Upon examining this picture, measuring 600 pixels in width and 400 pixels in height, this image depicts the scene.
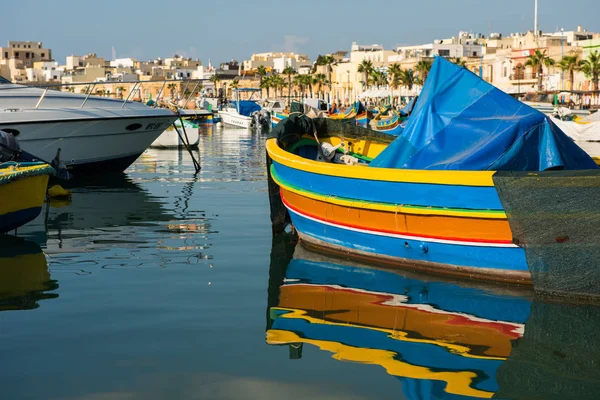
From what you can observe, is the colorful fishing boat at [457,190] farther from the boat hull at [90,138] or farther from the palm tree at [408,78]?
the palm tree at [408,78]

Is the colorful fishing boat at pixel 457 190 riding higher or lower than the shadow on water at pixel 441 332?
higher

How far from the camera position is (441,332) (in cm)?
755

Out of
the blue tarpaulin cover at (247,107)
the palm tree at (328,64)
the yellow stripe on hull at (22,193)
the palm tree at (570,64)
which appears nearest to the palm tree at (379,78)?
the palm tree at (328,64)

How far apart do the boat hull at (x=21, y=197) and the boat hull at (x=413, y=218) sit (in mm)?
3643

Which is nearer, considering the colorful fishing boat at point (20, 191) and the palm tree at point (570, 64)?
the colorful fishing boat at point (20, 191)

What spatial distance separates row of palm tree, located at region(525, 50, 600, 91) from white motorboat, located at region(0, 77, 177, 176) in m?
53.9

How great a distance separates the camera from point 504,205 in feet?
28.0

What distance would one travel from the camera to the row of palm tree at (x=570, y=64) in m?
69.5

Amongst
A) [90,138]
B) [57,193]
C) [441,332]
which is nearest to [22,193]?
[57,193]

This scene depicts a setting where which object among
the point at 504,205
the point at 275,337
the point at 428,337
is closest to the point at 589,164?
the point at 504,205

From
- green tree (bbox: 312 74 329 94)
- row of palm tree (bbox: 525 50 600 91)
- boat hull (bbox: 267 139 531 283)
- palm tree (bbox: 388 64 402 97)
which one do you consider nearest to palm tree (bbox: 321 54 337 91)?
green tree (bbox: 312 74 329 94)

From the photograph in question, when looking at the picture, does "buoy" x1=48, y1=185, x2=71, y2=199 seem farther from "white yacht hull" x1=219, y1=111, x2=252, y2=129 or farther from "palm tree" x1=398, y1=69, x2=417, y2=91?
"palm tree" x1=398, y1=69, x2=417, y2=91

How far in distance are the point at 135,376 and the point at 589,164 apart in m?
6.09

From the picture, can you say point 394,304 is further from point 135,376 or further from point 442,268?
point 135,376
